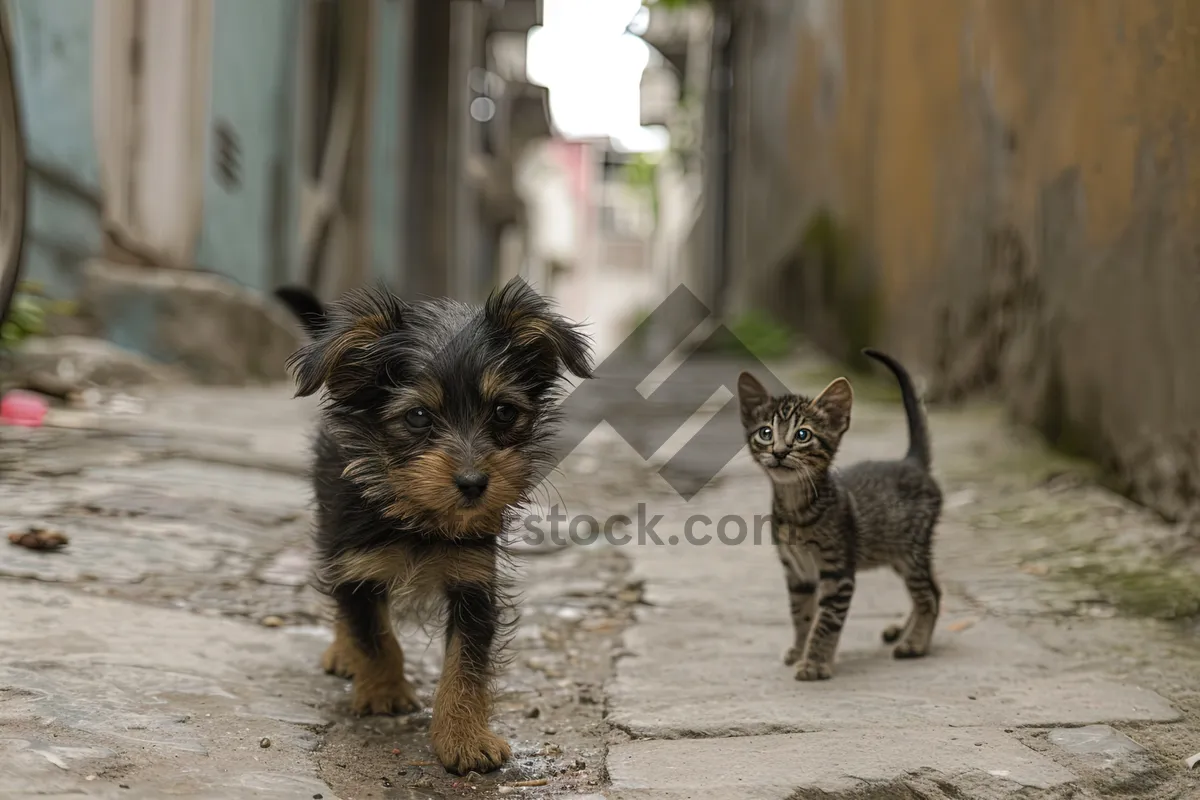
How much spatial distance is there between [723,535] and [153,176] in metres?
4.90

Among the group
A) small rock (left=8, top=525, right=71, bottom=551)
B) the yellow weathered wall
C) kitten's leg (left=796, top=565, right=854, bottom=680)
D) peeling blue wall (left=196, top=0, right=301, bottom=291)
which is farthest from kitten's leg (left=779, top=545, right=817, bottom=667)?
peeling blue wall (left=196, top=0, right=301, bottom=291)

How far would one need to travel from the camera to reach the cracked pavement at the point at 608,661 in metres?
2.56

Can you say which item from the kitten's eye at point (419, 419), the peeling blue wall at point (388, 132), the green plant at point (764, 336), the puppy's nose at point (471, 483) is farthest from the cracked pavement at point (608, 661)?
the peeling blue wall at point (388, 132)

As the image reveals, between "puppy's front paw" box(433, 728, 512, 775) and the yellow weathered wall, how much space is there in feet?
9.16

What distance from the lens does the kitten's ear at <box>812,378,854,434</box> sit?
3260mm

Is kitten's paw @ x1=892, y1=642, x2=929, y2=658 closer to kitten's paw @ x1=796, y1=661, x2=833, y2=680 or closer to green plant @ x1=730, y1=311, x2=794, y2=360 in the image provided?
kitten's paw @ x1=796, y1=661, x2=833, y2=680

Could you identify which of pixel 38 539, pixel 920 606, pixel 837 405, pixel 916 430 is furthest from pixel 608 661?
pixel 38 539

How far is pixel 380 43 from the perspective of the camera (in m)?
13.0

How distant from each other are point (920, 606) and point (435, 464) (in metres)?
1.68

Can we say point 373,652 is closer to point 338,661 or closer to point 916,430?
point 338,661

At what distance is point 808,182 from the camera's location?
12.2 m

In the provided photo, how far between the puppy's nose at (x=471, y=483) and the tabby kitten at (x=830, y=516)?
95 centimetres

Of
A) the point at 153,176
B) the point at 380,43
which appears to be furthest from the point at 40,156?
the point at 380,43

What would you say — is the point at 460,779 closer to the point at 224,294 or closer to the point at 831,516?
the point at 831,516
